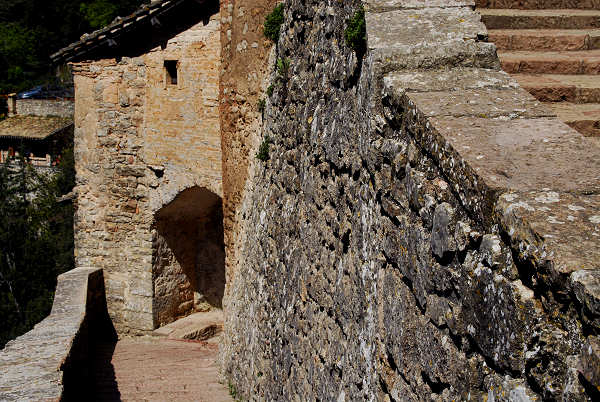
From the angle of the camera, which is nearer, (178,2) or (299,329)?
(299,329)

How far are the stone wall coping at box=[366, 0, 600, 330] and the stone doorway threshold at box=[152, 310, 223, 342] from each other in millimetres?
6773

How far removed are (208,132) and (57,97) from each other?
33.3 metres

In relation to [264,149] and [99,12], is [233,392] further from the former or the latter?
[99,12]

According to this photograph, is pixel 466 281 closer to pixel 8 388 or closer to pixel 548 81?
pixel 548 81

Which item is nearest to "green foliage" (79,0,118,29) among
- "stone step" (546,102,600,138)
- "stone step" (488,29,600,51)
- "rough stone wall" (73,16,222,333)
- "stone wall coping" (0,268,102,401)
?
"rough stone wall" (73,16,222,333)

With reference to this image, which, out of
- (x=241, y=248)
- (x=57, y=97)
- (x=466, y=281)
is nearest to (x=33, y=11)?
(x=57, y=97)

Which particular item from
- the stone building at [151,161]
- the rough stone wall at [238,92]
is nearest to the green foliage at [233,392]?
the rough stone wall at [238,92]

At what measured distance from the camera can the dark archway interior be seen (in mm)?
8992

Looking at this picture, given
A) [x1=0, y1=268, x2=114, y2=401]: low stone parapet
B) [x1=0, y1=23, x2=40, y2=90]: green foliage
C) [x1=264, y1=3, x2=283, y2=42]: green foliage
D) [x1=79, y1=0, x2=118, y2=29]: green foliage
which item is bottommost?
[x1=0, y1=268, x2=114, y2=401]: low stone parapet

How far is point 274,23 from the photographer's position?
544cm

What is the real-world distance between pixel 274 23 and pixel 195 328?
5335 mm

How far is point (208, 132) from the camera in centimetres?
759

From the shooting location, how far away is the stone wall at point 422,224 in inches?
68.0

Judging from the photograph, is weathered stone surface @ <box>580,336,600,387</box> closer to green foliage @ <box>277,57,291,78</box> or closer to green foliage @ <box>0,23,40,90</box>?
green foliage @ <box>277,57,291,78</box>
